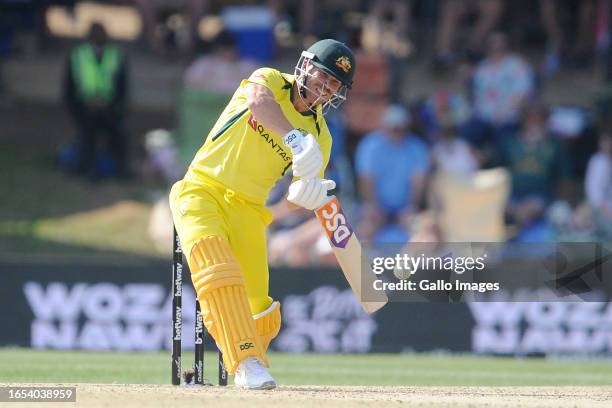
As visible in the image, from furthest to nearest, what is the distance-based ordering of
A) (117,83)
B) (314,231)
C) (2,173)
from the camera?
1. (2,173)
2. (117,83)
3. (314,231)

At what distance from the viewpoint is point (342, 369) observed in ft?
38.8

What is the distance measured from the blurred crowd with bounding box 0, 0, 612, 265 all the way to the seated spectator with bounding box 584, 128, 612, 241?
→ 2cm

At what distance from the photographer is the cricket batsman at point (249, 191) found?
7555mm

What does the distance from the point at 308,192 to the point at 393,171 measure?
Answer: 7.79 m

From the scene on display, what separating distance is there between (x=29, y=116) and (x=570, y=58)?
23.9ft

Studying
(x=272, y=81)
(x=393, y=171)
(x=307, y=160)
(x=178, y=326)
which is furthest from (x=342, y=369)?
(x=307, y=160)

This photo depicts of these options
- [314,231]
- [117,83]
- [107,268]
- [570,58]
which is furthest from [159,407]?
[570,58]

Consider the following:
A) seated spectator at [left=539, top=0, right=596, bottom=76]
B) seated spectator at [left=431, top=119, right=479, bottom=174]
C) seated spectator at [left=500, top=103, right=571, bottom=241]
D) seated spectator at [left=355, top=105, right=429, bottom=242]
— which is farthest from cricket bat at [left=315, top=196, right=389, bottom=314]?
seated spectator at [left=539, top=0, right=596, bottom=76]

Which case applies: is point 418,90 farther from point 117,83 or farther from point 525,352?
point 525,352

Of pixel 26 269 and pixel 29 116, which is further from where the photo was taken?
pixel 29 116

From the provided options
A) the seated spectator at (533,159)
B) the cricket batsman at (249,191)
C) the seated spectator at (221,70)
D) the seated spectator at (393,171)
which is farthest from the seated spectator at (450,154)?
the cricket batsman at (249,191)

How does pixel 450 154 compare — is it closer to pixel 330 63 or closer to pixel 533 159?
pixel 533 159

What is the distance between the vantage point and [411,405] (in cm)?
731

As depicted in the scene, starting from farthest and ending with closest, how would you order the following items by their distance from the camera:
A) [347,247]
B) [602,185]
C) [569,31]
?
[569,31] < [602,185] < [347,247]
